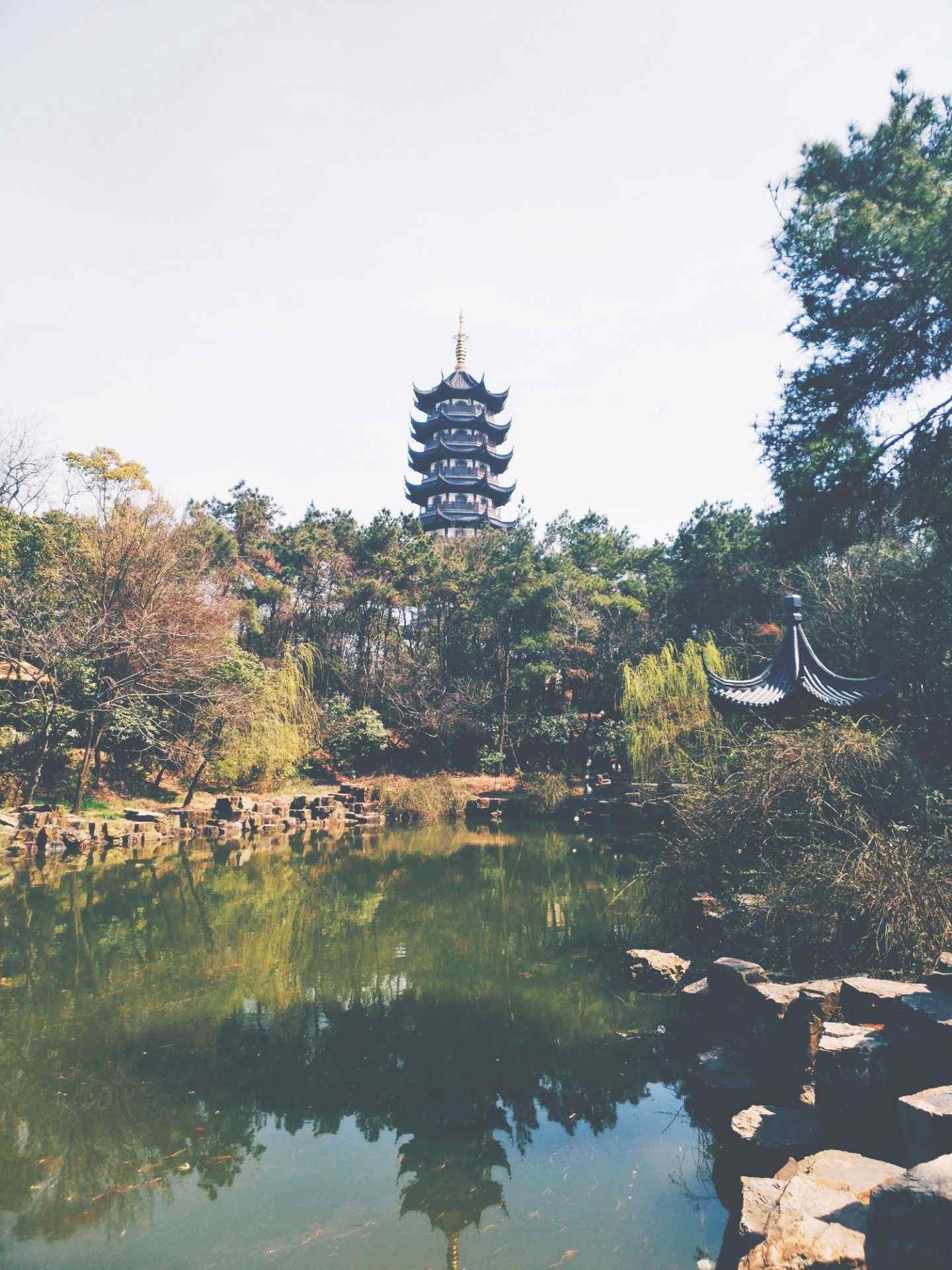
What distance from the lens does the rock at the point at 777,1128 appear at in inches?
112

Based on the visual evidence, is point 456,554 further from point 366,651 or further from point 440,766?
point 440,766

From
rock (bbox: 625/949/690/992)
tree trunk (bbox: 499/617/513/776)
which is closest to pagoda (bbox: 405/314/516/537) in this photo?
tree trunk (bbox: 499/617/513/776)

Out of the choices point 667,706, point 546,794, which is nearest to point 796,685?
point 667,706

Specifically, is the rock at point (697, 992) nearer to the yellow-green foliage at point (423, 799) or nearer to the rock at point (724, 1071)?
the rock at point (724, 1071)

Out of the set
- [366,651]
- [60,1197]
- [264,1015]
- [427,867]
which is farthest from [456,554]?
[60,1197]

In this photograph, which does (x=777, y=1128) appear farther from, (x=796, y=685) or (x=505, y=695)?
(x=505, y=695)

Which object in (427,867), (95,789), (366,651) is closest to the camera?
(427,867)

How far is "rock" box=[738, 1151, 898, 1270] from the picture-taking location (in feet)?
6.40

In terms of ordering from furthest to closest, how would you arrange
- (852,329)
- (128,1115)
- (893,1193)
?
(852,329), (128,1115), (893,1193)

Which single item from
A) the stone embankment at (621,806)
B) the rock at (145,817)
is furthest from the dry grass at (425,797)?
the rock at (145,817)

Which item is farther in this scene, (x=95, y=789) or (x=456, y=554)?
(x=456, y=554)

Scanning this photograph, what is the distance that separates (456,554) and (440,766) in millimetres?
6482

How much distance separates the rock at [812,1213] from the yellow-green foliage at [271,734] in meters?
12.7

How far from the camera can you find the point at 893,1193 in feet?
5.65
